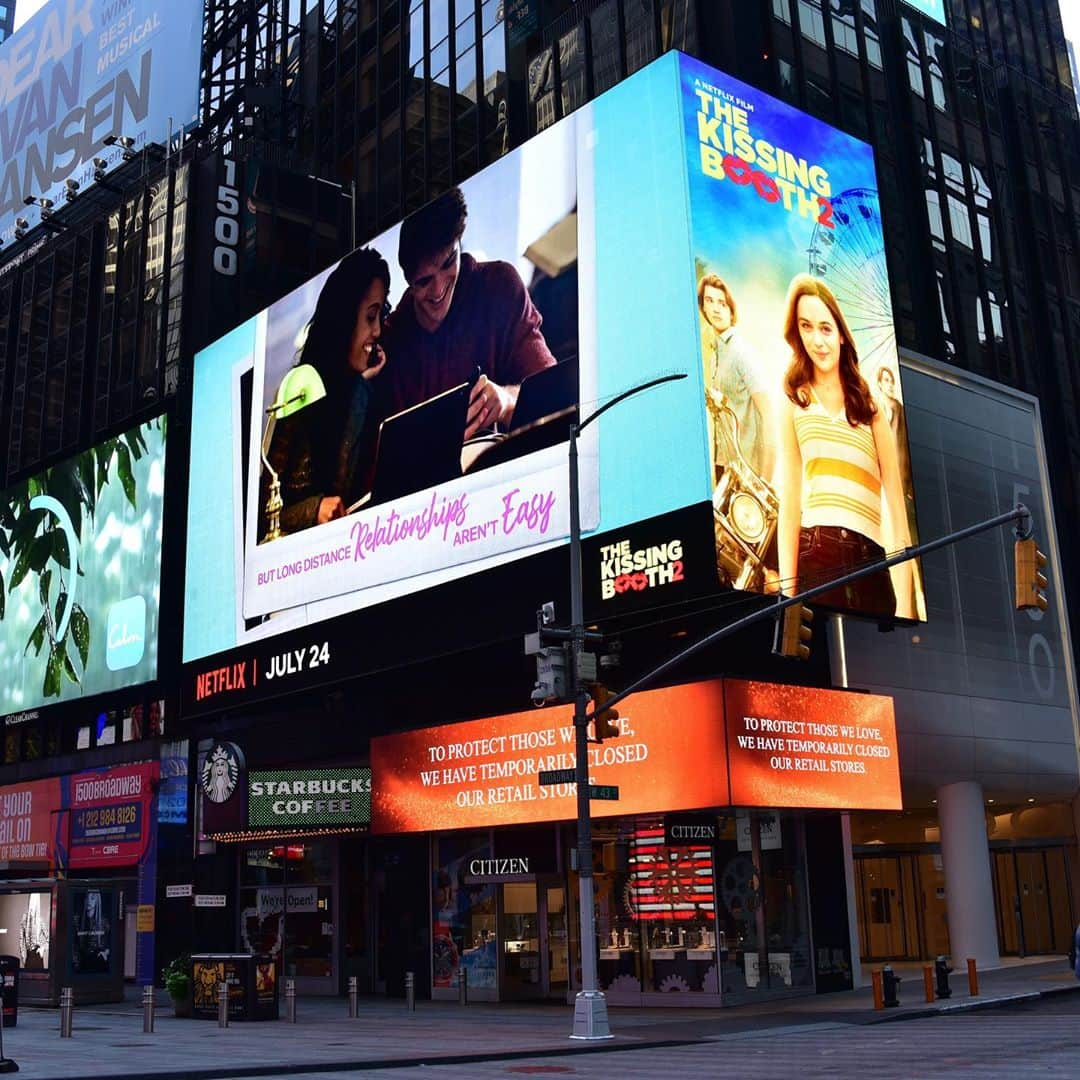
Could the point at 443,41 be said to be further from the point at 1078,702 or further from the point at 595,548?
the point at 1078,702

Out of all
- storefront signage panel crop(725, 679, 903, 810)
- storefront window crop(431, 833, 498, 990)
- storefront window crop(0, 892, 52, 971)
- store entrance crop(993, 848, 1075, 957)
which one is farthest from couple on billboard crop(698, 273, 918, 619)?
storefront window crop(0, 892, 52, 971)

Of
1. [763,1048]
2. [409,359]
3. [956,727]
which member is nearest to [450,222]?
[409,359]

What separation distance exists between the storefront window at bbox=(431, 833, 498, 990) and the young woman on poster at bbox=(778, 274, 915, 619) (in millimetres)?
11820

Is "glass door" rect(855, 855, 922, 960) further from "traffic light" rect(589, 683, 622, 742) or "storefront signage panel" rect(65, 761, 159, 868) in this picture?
"storefront signage panel" rect(65, 761, 159, 868)

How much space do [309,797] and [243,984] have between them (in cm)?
884

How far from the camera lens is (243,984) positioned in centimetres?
2947

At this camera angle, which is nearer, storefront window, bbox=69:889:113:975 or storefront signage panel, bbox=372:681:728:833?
storefront signage panel, bbox=372:681:728:833

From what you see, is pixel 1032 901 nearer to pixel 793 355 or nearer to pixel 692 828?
pixel 692 828

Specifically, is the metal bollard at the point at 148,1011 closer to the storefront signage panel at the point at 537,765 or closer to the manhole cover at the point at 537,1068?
the storefront signage panel at the point at 537,765

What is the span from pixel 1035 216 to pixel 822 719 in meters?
27.3

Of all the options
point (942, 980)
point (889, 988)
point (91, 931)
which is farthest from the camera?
point (91, 931)

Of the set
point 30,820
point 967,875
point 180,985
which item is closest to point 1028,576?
point 180,985

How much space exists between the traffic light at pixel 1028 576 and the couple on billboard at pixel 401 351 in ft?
55.1

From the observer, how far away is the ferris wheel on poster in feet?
112
